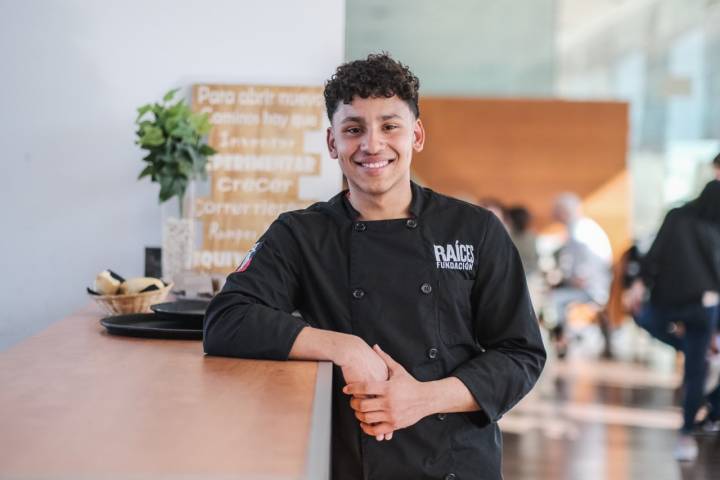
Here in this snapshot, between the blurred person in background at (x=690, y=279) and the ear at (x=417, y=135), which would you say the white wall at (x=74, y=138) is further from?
the blurred person in background at (x=690, y=279)

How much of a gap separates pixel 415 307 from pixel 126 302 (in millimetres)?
918

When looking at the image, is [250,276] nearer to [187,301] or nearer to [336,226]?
[336,226]

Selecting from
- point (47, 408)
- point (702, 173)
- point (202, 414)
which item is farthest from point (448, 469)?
point (702, 173)

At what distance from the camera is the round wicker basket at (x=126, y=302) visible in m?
2.23

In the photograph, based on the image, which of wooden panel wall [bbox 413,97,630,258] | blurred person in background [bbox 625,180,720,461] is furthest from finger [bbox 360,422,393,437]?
wooden panel wall [bbox 413,97,630,258]

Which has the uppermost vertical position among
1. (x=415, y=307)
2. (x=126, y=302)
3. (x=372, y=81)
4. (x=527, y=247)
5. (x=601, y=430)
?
(x=372, y=81)

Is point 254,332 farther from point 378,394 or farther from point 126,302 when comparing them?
point 126,302

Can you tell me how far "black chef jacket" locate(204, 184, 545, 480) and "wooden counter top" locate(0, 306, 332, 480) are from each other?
16 cm

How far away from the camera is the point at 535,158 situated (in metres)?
8.31

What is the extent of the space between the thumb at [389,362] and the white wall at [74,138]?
1.89 m

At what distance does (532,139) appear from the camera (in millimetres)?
8312

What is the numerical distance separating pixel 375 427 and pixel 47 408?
548 millimetres

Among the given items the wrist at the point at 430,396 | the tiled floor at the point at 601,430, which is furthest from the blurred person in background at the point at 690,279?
→ the wrist at the point at 430,396

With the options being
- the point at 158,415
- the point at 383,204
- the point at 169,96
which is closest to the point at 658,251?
the point at 169,96
